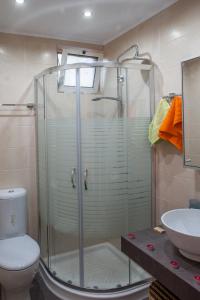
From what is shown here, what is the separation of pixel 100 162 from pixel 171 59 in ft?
3.34

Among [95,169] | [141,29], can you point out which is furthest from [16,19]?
[95,169]

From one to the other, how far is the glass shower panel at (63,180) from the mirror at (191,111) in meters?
0.91

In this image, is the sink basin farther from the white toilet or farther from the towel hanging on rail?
the white toilet

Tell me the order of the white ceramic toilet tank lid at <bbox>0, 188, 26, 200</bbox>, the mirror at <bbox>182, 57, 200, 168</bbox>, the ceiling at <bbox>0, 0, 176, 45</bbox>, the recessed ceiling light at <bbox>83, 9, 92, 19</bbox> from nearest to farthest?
the mirror at <bbox>182, 57, 200, 168</bbox>
the ceiling at <bbox>0, 0, 176, 45</bbox>
the recessed ceiling light at <bbox>83, 9, 92, 19</bbox>
the white ceramic toilet tank lid at <bbox>0, 188, 26, 200</bbox>

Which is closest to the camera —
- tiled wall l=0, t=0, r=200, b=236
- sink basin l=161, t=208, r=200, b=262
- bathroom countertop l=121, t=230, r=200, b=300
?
bathroom countertop l=121, t=230, r=200, b=300

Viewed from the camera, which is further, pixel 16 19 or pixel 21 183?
pixel 21 183

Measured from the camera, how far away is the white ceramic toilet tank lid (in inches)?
94.9

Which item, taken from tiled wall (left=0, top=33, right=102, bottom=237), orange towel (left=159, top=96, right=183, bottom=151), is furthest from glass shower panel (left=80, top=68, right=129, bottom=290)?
tiled wall (left=0, top=33, right=102, bottom=237)

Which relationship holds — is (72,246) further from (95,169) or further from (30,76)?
(30,76)

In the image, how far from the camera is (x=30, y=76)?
105 inches

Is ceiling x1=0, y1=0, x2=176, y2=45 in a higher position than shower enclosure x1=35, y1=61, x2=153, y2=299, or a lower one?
higher

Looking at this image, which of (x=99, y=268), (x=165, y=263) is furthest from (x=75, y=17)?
(x=99, y=268)

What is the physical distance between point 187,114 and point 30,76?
1.67m

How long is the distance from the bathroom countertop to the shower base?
2.47 feet
